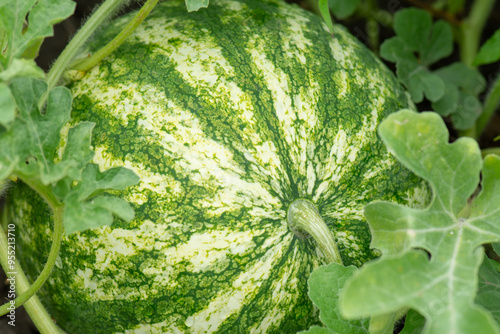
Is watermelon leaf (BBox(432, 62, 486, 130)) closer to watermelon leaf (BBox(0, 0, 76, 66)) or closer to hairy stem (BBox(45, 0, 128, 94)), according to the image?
hairy stem (BBox(45, 0, 128, 94))

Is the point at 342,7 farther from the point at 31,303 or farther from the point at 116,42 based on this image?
the point at 31,303

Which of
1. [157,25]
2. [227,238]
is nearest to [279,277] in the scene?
[227,238]

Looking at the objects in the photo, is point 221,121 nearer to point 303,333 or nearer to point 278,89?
point 278,89

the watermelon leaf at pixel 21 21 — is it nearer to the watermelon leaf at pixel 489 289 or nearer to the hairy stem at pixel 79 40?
the hairy stem at pixel 79 40

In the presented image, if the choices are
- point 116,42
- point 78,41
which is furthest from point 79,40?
point 116,42

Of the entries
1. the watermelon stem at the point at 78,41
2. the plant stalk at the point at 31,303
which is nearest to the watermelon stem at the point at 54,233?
the plant stalk at the point at 31,303

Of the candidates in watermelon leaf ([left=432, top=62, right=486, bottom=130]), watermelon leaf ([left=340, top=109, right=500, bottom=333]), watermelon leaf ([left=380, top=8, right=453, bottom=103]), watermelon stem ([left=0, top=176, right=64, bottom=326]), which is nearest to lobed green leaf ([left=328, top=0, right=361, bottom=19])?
watermelon leaf ([left=380, top=8, right=453, bottom=103])
